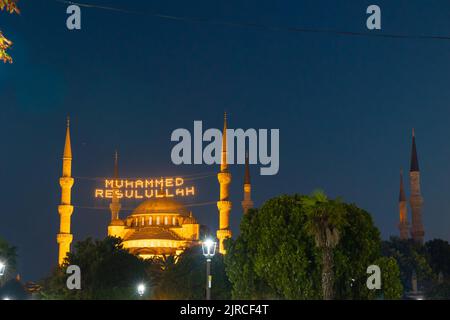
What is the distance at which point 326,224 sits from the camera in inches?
1633

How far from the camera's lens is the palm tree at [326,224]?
4116cm

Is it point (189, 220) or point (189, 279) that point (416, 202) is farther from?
point (189, 279)

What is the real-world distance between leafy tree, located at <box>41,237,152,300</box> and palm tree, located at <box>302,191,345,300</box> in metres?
23.7

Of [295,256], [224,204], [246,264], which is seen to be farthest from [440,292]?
[295,256]

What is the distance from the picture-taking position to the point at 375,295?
1825 inches

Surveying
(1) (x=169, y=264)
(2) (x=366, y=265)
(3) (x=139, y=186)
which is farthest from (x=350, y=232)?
(3) (x=139, y=186)

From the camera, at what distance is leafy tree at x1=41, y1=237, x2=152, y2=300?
6181cm

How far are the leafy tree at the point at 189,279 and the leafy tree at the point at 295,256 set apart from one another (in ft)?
52.1

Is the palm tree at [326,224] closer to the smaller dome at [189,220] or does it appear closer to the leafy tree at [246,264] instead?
the leafy tree at [246,264]

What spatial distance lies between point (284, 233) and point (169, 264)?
30.8 m

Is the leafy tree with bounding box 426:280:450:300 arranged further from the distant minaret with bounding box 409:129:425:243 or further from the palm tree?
the palm tree

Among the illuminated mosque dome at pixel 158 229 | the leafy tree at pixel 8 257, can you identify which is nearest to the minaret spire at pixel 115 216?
the illuminated mosque dome at pixel 158 229

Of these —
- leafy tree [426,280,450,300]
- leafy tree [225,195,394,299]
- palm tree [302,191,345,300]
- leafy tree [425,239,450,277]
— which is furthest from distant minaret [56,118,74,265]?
palm tree [302,191,345,300]

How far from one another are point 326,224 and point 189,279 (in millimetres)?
30492
